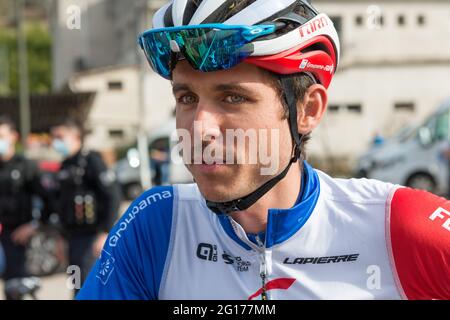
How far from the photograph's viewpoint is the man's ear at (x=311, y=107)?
2.44m

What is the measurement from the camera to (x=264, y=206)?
2352 mm

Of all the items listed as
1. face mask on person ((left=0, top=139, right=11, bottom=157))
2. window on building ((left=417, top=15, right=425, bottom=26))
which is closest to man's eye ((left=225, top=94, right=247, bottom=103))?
face mask on person ((left=0, top=139, right=11, bottom=157))

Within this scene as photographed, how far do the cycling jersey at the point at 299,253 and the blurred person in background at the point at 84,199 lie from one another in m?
5.17

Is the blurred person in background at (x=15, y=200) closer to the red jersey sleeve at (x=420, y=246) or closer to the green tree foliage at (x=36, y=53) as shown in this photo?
the red jersey sleeve at (x=420, y=246)

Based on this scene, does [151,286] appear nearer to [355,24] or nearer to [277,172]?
[277,172]

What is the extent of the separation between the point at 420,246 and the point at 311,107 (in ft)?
1.80

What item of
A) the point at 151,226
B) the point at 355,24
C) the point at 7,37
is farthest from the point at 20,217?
the point at 7,37

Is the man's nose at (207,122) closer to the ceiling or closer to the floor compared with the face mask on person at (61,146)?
closer to the ceiling

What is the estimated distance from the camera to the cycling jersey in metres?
2.26

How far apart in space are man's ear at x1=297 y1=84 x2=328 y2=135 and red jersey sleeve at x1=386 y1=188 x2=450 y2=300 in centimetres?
37

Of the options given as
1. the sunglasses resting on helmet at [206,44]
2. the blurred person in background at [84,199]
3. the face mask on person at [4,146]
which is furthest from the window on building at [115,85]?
the sunglasses resting on helmet at [206,44]

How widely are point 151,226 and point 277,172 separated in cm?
41
